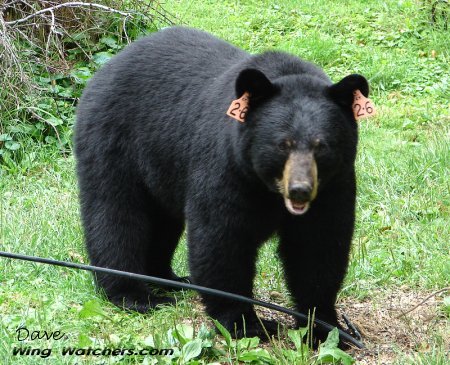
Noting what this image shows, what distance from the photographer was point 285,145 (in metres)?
4.46

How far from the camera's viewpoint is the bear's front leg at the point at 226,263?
486 cm

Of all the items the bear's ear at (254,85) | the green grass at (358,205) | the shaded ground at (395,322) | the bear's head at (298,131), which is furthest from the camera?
the green grass at (358,205)

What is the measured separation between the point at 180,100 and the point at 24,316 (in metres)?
1.65

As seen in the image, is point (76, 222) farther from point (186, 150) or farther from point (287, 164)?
point (287, 164)

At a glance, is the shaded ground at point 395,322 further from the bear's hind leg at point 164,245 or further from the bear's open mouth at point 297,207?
the bear's hind leg at point 164,245

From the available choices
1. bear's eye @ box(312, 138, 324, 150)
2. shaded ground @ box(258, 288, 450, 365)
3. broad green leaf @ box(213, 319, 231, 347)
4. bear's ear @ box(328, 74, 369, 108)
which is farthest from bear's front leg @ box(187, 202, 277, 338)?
bear's ear @ box(328, 74, 369, 108)

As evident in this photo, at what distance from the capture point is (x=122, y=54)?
19.7 feet

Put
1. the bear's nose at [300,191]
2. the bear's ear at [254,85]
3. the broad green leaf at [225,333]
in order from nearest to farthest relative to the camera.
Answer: the bear's nose at [300,191] → the bear's ear at [254,85] → the broad green leaf at [225,333]

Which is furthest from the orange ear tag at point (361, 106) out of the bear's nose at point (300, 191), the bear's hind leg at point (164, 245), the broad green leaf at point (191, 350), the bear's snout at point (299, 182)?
the bear's hind leg at point (164, 245)

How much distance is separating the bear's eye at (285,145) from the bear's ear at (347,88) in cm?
38

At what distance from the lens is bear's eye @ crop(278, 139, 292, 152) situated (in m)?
4.45

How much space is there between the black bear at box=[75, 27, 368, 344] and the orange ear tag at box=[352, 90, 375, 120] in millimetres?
37

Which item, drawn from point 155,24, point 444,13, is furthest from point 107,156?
point 444,13

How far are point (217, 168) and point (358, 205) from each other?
8.33 feet
